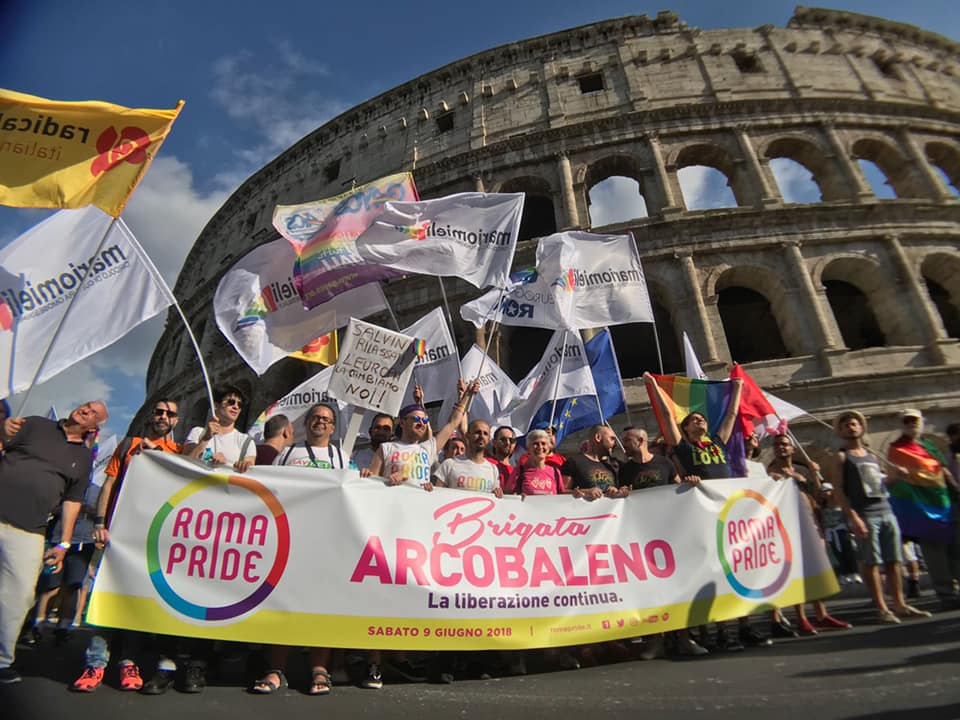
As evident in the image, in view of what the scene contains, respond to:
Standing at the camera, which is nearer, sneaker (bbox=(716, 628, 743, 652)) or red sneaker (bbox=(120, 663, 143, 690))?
red sneaker (bbox=(120, 663, 143, 690))

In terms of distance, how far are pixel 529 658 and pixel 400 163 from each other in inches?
777

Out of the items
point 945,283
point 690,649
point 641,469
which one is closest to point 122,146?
point 641,469

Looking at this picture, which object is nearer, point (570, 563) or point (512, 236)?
point (570, 563)

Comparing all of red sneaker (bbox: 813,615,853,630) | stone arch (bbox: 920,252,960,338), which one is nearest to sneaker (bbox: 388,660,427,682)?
red sneaker (bbox: 813,615,853,630)

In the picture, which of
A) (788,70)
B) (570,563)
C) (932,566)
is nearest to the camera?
(570,563)

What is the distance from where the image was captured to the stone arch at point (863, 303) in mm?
13938

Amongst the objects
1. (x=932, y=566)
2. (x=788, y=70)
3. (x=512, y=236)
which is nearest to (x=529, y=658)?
(x=932, y=566)

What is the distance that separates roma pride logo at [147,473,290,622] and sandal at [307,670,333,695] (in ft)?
2.14

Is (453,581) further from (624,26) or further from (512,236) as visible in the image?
(624,26)

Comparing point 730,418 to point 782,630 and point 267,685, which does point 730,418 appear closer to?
point 782,630

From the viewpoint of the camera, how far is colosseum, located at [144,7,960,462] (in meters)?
13.6

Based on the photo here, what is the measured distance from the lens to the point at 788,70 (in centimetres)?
1856

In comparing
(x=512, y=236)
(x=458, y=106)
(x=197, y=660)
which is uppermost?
(x=458, y=106)

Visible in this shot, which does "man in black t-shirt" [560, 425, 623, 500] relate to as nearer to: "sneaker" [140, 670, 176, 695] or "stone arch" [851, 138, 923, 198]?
"sneaker" [140, 670, 176, 695]
